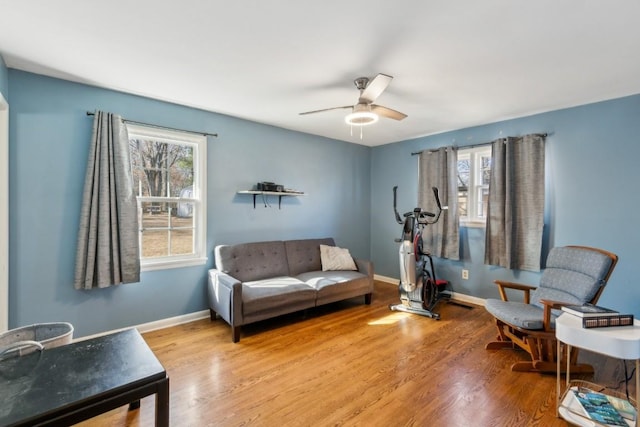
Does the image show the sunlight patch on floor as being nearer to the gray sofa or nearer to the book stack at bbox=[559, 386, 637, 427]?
the gray sofa

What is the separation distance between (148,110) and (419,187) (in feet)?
12.2

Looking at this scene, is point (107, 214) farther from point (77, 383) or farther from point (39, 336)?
point (77, 383)

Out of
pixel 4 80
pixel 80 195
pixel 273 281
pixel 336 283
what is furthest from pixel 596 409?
pixel 4 80

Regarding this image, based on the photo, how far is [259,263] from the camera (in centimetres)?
363

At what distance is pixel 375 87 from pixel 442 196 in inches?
96.0

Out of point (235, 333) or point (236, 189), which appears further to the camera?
point (236, 189)

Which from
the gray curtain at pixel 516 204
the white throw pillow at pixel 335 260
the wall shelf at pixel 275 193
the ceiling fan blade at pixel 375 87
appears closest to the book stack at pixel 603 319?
the gray curtain at pixel 516 204

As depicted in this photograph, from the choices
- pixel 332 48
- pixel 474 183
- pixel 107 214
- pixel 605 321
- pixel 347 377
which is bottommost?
pixel 347 377

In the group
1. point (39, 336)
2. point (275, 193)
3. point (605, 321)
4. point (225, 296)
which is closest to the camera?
point (605, 321)

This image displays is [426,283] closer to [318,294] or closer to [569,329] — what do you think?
[318,294]

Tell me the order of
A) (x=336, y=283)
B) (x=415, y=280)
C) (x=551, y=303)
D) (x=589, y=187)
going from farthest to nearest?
(x=415, y=280)
(x=336, y=283)
(x=589, y=187)
(x=551, y=303)

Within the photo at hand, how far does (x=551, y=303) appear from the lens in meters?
2.24

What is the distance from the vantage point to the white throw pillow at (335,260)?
13.3ft

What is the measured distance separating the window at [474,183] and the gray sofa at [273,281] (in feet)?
5.31
